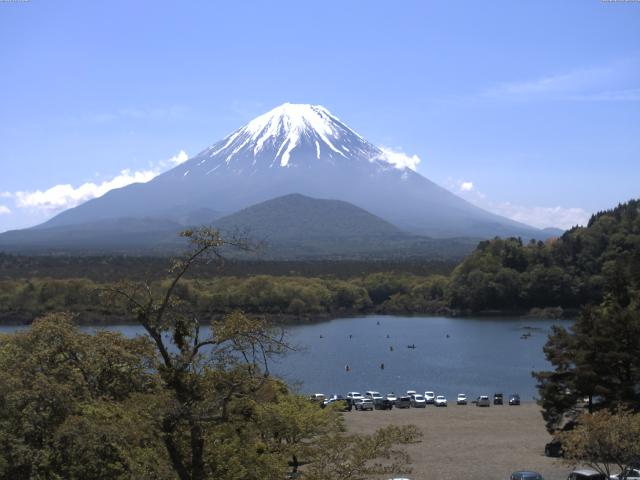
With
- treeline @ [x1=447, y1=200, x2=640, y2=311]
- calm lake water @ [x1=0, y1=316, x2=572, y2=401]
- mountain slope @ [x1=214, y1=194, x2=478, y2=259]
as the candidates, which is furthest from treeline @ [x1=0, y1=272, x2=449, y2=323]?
mountain slope @ [x1=214, y1=194, x2=478, y2=259]

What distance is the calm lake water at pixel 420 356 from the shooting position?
3297cm

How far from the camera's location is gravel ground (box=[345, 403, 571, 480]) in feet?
52.3

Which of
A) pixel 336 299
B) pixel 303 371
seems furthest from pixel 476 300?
pixel 303 371

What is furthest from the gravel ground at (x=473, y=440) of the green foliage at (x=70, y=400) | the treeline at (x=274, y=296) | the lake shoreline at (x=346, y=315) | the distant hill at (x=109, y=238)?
the distant hill at (x=109, y=238)

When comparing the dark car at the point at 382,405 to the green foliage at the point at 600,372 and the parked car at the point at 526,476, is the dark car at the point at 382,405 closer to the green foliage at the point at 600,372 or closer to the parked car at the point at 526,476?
the green foliage at the point at 600,372

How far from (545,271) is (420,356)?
25067 millimetres

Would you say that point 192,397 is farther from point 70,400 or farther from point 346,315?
point 346,315

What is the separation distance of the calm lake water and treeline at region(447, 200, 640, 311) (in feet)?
14.8

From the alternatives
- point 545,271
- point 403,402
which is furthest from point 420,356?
point 545,271

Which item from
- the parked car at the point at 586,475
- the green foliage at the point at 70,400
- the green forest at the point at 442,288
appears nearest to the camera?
the green foliage at the point at 70,400

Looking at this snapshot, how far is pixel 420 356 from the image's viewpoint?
1642 inches

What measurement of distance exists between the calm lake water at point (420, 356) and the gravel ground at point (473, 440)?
12.6 feet

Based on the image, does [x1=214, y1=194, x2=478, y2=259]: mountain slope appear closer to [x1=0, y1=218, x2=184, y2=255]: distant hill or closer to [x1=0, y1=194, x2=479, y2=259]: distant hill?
[x1=0, y1=194, x2=479, y2=259]: distant hill

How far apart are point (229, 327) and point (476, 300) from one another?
192ft
